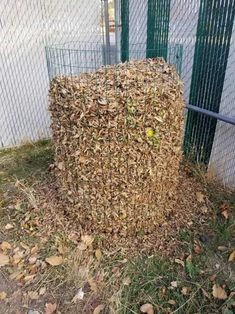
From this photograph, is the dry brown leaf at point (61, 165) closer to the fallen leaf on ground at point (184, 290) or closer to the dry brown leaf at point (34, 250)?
the dry brown leaf at point (34, 250)

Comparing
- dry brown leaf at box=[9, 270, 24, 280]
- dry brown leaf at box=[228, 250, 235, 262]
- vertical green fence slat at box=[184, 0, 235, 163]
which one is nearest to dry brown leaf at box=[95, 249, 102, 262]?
dry brown leaf at box=[9, 270, 24, 280]

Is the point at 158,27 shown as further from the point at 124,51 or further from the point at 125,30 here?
the point at 124,51

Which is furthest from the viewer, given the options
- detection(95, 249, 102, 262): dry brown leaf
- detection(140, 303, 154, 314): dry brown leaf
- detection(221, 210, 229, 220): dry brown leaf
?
detection(221, 210, 229, 220): dry brown leaf

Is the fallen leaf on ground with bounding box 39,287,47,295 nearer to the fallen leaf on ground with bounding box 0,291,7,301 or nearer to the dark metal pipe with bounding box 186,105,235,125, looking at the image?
the fallen leaf on ground with bounding box 0,291,7,301

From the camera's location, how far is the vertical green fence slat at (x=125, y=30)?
4082 millimetres

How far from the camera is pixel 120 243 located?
253 centimetres

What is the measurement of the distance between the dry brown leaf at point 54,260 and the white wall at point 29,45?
8.12 feet

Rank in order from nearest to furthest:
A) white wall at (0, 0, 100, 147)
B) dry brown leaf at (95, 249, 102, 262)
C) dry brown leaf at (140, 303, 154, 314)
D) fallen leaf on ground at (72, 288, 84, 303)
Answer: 1. dry brown leaf at (140, 303, 154, 314)
2. fallen leaf on ground at (72, 288, 84, 303)
3. dry brown leaf at (95, 249, 102, 262)
4. white wall at (0, 0, 100, 147)

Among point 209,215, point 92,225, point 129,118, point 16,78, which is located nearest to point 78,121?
point 129,118

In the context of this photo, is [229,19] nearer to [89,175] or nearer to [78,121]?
[78,121]

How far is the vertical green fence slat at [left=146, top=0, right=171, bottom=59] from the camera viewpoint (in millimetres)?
3369

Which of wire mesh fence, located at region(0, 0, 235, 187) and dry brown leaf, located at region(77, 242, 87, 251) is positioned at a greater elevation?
wire mesh fence, located at region(0, 0, 235, 187)

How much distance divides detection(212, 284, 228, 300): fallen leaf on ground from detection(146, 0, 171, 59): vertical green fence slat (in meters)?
2.41

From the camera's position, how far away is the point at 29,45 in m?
4.05
